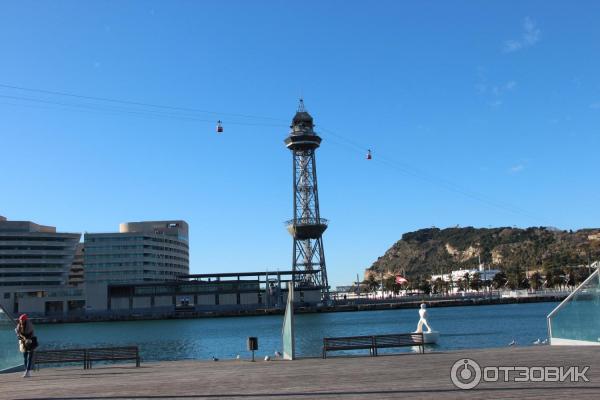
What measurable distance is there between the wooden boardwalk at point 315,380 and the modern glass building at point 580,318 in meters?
1.35

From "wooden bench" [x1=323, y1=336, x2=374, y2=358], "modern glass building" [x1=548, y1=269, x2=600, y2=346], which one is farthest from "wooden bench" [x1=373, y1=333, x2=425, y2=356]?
"modern glass building" [x1=548, y1=269, x2=600, y2=346]

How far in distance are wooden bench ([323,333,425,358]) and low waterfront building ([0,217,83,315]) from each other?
17122cm

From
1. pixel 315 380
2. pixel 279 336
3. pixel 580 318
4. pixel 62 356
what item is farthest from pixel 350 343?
pixel 279 336

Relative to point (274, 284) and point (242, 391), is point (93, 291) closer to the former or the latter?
point (274, 284)

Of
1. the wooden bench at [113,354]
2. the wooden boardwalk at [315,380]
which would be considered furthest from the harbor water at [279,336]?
the wooden bench at [113,354]

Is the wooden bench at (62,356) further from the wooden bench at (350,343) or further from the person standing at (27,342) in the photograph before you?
the wooden bench at (350,343)

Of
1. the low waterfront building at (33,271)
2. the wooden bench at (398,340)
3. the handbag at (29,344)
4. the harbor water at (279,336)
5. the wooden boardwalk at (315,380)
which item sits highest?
the low waterfront building at (33,271)

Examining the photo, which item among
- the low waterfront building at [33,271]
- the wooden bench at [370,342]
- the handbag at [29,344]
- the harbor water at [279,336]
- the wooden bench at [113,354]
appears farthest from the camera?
the low waterfront building at [33,271]

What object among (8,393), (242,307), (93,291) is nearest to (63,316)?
(93,291)

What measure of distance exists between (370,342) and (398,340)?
1.51m

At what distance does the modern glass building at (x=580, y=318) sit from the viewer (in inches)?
1023

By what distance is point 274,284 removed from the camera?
200 metres

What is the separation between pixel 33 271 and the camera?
609 ft

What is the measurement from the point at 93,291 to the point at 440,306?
348 feet
